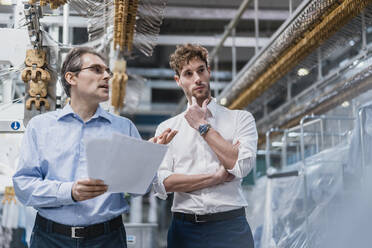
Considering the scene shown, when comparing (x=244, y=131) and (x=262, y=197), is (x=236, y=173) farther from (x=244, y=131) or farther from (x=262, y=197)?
(x=262, y=197)

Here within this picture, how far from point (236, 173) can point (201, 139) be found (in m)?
0.24

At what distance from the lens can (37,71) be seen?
217 cm

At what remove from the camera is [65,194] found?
4.75 feet

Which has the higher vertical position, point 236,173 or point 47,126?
point 47,126

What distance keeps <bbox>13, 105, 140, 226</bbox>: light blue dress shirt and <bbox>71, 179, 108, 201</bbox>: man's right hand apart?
6 cm

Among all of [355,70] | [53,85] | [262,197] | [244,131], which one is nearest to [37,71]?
[53,85]

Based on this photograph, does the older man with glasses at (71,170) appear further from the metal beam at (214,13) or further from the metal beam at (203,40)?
the metal beam at (203,40)

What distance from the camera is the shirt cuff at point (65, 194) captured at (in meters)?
1.44

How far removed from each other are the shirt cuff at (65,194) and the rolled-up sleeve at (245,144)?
2.05 ft

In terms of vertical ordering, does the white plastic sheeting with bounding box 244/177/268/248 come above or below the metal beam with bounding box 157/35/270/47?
below

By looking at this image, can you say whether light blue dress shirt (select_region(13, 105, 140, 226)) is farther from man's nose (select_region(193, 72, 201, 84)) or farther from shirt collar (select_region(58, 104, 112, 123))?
man's nose (select_region(193, 72, 201, 84))

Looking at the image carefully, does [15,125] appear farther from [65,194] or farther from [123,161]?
[123,161]

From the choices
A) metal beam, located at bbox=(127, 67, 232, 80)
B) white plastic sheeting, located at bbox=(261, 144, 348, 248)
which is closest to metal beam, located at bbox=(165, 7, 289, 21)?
metal beam, located at bbox=(127, 67, 232, 80)

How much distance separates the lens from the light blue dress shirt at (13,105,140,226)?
4.86 ft
